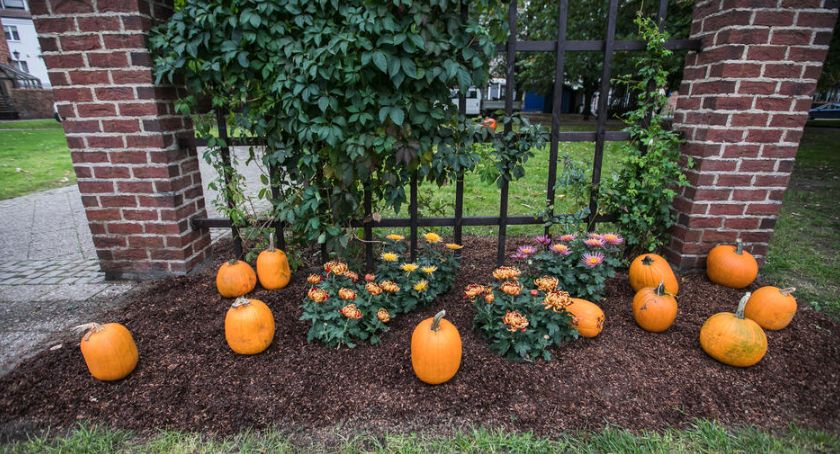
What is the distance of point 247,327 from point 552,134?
2120 mm

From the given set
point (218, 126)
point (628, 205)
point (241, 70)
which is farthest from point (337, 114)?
point (628, 205)

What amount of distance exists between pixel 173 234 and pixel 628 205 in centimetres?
310

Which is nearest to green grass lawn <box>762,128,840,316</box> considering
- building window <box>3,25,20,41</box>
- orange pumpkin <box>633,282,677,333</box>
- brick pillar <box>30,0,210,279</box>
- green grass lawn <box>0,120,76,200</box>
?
orange pumpkin <box>633,282,677,333</box>

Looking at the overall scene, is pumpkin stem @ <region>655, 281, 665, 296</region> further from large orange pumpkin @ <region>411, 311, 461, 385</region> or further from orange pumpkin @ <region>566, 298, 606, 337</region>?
large orange pumpkin @ <region>411, 311, 461, 385</region>

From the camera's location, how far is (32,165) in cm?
824

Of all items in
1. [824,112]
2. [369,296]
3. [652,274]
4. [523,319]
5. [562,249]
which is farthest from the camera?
[824,112]

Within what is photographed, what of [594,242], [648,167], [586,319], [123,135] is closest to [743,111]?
[648,167]

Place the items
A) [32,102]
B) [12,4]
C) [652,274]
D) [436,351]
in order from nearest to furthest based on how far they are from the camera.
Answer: [436,351] → [652,274] → [32,102] → [12,4]

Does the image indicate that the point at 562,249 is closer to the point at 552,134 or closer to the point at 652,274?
the point at 652,274

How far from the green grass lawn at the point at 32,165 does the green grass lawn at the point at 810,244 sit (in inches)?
345

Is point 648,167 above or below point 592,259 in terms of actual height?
above

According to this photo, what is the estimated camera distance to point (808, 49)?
2.44m

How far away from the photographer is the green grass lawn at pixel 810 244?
285 cm

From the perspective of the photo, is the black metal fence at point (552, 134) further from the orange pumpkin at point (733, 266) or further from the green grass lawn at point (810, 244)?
the green grass lawn at point (810, 244)
